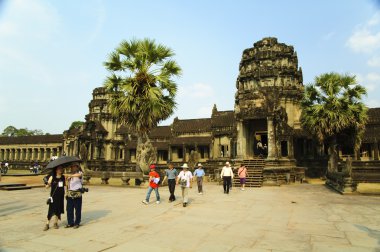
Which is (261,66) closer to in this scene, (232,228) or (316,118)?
(316,118)

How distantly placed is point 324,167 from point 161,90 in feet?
68.2

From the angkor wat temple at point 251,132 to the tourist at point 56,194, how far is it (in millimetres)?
16611

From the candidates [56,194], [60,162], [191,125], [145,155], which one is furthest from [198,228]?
[191,125]

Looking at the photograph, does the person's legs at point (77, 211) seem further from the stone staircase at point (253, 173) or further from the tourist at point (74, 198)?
the stone staircase at point (253, 173)


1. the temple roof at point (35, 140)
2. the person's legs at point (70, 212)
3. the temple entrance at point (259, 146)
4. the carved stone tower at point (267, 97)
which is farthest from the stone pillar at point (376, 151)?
the temple roof at point (35, 140)

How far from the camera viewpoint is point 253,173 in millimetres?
21484

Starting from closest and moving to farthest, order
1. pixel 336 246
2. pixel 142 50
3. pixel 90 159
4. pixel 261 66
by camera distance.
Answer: pixel 336 246
pixel 142 50
pixel 261 66
pixel 90 159

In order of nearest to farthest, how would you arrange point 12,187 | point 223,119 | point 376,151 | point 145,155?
point 12,187 < point 145,155 < point 376,151 < point 223,119

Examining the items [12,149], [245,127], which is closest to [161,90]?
[245,127]

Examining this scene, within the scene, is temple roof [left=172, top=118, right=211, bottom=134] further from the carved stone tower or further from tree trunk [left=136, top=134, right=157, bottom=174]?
tree trunk [left=136, top=134, right=157, bottom=174]

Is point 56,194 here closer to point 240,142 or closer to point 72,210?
point 72,210

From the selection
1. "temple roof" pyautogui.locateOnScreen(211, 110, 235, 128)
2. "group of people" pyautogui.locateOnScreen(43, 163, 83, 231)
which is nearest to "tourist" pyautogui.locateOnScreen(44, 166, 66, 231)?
"group of people" pyautogui.locateOnScreen(43, 163, 83, 231)

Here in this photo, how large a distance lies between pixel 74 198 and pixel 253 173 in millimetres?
16055

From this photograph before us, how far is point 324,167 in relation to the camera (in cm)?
3005
